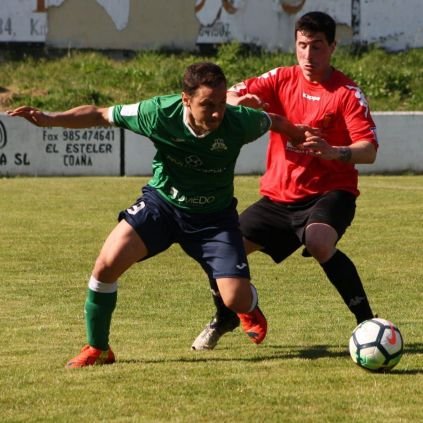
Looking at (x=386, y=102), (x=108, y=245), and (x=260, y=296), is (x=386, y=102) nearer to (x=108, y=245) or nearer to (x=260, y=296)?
(x=260, y=296)

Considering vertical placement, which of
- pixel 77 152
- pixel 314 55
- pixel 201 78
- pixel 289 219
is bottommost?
pixel 77 152

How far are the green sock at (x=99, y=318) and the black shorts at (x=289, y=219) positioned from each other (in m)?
1.29

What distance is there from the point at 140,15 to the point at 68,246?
2055 cm

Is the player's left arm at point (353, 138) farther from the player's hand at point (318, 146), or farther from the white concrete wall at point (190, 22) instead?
the white concrete wall at point (190, 22)

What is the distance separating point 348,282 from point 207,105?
1607mm

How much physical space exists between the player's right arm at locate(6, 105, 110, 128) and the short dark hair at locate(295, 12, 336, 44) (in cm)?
147

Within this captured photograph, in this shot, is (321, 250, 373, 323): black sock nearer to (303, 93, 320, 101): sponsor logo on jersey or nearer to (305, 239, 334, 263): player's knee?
(305, 239, 334, 263): player's knee

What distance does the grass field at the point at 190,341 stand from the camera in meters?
5.61

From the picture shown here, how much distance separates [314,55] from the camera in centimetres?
743

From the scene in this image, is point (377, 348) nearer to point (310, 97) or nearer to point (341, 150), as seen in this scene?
point (341, 150)

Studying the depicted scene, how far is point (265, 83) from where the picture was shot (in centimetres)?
766

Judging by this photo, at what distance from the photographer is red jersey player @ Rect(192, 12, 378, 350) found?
726 cm

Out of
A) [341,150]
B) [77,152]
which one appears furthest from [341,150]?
[77,152]

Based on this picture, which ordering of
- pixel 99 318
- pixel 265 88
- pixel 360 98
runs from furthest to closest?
pixel 265 88
pixel 360 98
pixel 99 318
